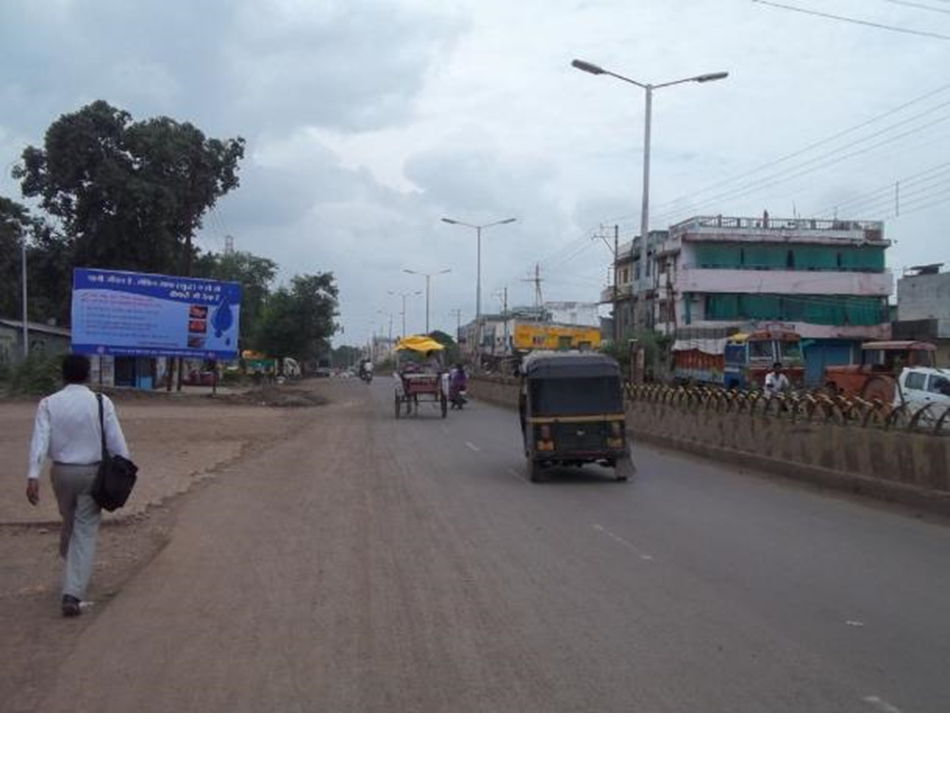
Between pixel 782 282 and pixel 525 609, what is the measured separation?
6341cm

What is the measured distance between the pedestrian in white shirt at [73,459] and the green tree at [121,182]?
4553 centimetres

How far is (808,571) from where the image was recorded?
30.0 feet

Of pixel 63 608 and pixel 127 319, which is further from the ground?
pixel 127 319

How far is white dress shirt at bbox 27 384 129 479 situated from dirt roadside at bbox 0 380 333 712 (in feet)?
3.78

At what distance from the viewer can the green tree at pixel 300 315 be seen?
8088cm

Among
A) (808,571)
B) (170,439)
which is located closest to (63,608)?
(808,571)

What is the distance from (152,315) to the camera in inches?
1644

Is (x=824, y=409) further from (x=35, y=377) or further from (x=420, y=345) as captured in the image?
(x=35, y=377)

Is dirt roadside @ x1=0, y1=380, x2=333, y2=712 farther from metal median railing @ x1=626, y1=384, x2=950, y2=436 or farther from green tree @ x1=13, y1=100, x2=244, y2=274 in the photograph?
green tree @ x1=13, y1=100, x2=244, y2=274

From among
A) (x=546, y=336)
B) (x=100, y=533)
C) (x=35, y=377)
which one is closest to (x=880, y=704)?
(x=100, y=533)

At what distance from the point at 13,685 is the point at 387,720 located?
222cm

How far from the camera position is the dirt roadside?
6.41 meters

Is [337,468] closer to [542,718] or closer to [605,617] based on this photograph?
[605,617]

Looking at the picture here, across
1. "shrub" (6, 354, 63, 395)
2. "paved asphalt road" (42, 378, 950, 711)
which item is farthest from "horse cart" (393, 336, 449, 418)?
"paved asphalt road" (42, 378, 950, 711)
